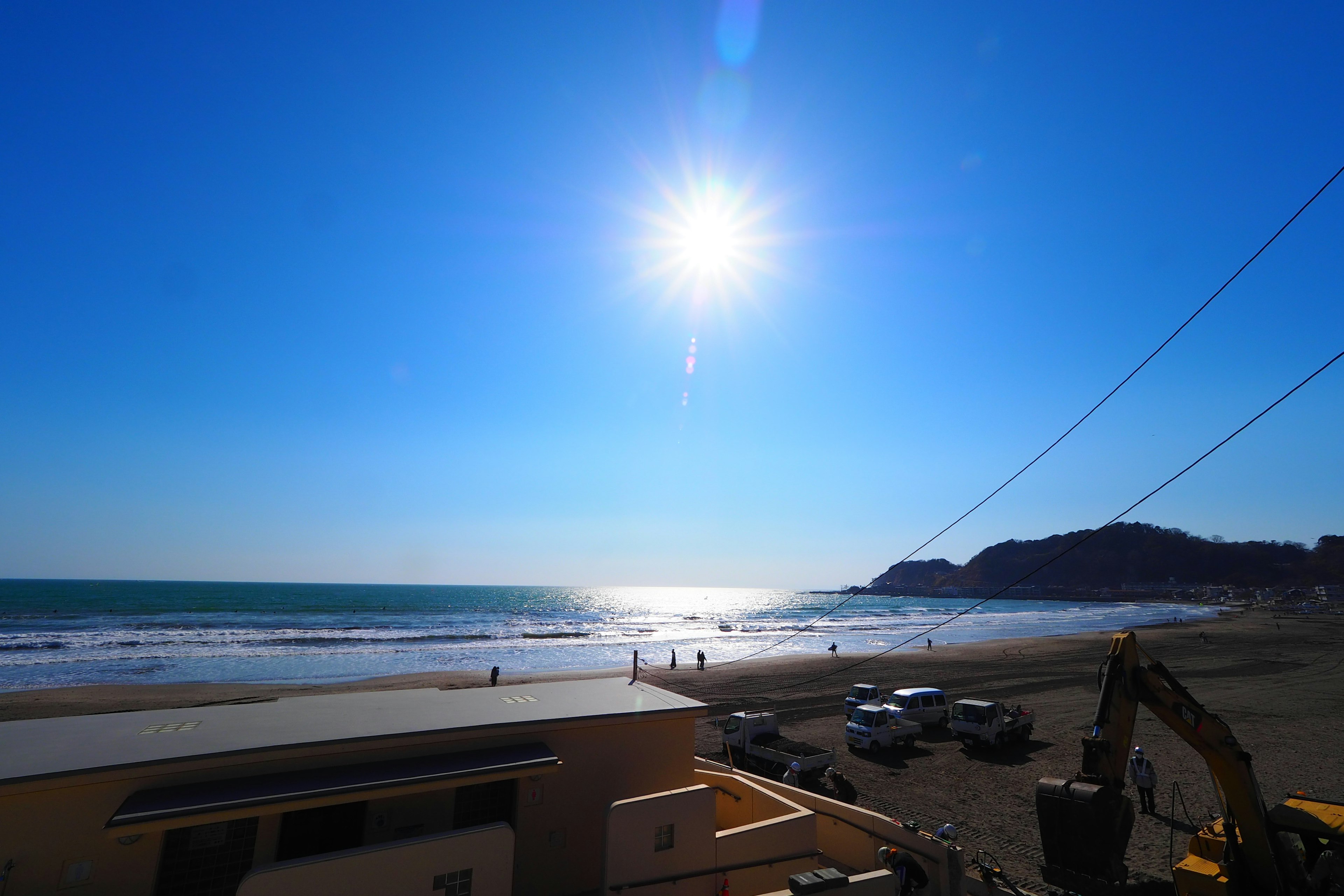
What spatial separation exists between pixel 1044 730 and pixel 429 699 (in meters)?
23.6

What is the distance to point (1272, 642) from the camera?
56.5 metres

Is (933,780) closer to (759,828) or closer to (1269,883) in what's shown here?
(1269,883)

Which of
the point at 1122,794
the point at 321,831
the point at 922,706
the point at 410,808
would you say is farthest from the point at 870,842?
the point at 922,706

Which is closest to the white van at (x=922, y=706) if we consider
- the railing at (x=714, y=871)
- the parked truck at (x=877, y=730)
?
the parked truck at (x=877, y=730)

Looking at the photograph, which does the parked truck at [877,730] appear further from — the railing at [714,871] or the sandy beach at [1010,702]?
the railing at [714,871]

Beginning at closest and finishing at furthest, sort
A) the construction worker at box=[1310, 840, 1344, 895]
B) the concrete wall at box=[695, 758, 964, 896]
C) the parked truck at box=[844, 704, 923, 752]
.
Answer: the construction worker at box=[1310, 840, 1344, 895] < the concrete wall at box=[695, 758, 964, 896] < the parked truck at box=[844, 704, 923, 752]

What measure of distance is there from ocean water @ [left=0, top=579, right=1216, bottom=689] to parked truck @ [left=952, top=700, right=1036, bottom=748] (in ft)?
104

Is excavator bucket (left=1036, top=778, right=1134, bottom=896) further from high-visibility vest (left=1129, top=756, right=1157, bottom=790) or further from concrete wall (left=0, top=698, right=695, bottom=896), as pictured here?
high-visibility vest (left=1129, top=756, right=1157, bottom=790)

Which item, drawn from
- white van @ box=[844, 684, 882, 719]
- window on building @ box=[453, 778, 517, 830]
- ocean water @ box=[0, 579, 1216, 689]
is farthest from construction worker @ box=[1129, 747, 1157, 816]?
ocean water @ box=[0, 579, 1216, 689]

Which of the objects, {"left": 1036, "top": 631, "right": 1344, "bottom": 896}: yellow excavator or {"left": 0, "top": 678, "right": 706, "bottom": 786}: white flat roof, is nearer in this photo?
{"left": 0, "top": 678, "right": 706, "bottom": 786}: white flat roof

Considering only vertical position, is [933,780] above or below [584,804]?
below

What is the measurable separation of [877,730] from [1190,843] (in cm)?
1173

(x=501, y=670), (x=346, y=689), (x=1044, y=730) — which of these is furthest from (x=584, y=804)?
(x=501, y=670)

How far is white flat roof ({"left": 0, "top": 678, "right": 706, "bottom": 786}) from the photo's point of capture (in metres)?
6.83
